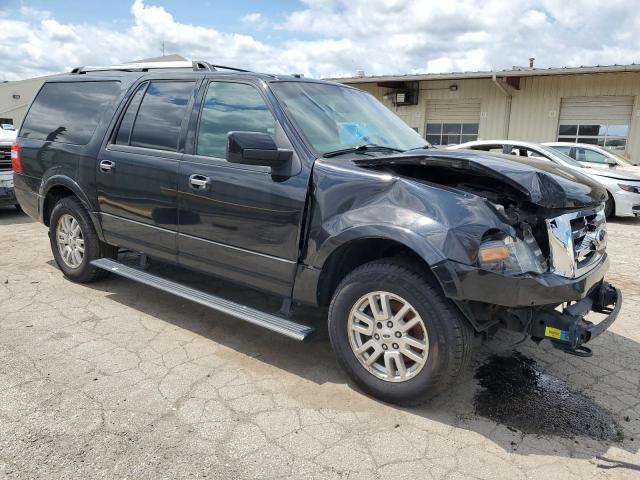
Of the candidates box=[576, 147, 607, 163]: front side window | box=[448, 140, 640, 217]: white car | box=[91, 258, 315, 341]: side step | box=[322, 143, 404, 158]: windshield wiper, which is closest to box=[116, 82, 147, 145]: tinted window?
box=[91, 258, 315, 341]: side step

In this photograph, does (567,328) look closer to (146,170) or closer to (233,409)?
(233,409)

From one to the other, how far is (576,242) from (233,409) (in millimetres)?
2232

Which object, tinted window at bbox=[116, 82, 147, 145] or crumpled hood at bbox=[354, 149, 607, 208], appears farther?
tinted window at bbox=[116, 82, 147, 145]

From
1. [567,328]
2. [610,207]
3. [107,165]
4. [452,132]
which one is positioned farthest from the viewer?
[452,132]

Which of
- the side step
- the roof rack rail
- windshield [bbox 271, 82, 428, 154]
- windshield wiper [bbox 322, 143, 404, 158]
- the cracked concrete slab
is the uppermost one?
the roof rack rail

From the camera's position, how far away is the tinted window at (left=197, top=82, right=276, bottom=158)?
3750 mm

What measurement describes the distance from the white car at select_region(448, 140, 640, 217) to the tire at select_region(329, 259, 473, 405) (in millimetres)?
7455

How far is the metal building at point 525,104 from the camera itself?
15.3m

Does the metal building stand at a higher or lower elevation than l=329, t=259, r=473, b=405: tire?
higher

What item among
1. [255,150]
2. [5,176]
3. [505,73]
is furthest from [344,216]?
[505,73]

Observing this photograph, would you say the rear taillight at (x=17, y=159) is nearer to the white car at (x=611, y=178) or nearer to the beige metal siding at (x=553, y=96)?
the white car at (x=611, y=178)

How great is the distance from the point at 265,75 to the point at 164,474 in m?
2.72

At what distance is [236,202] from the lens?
12.0 ft

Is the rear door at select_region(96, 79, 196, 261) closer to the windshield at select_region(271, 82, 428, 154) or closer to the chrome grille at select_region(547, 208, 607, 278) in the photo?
the windshield at select_region(271, 82, 428, 154)
